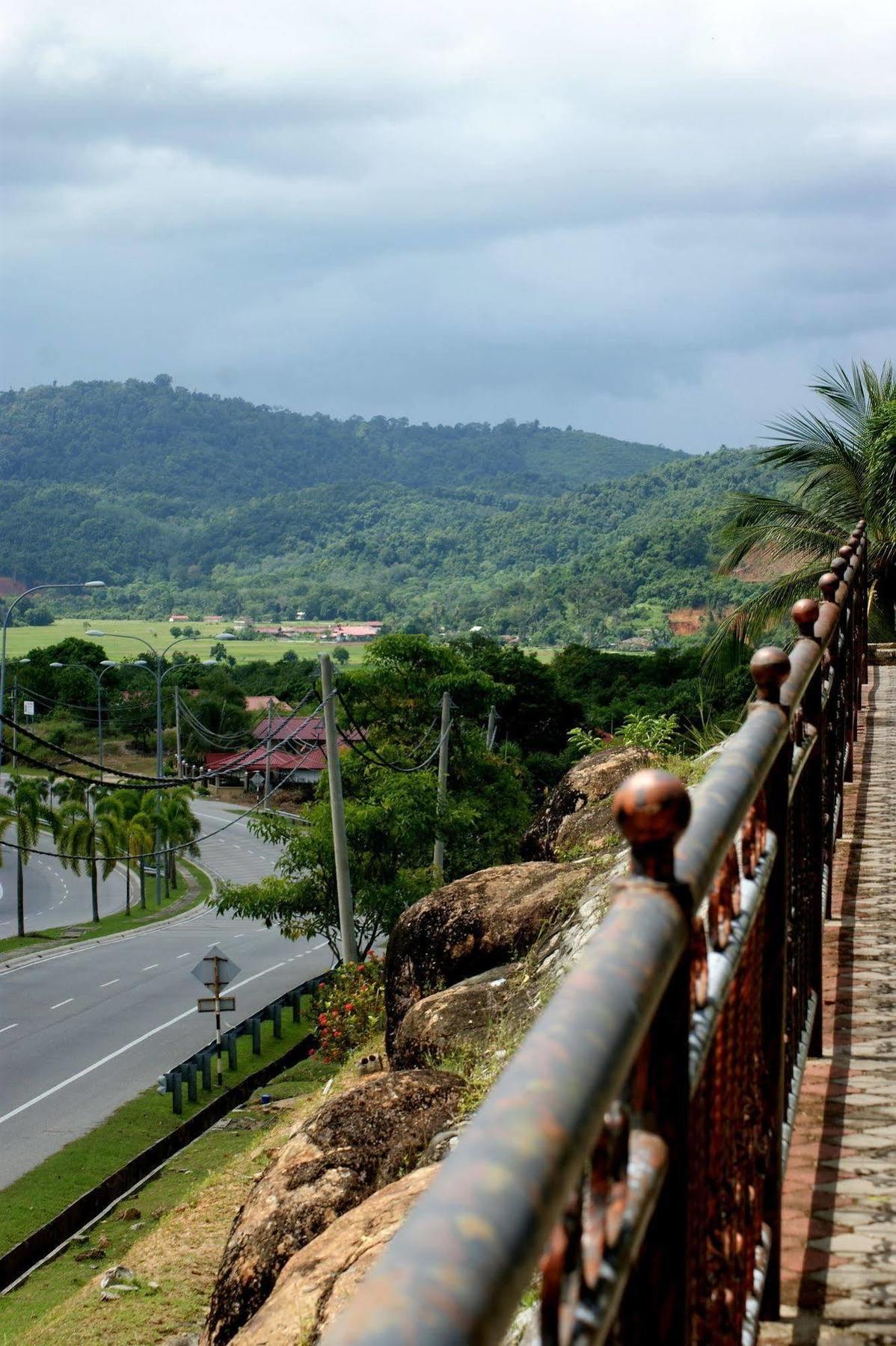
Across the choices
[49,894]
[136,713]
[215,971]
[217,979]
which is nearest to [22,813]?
[49,894]

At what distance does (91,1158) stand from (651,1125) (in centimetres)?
2286

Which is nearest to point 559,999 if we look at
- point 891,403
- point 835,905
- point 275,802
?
point 835,905

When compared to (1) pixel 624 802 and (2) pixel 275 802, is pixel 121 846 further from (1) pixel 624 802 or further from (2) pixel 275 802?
(1) pixel 624 802

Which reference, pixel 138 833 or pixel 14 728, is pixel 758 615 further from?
pixel 138 833

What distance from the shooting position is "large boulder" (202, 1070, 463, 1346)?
6945 mm

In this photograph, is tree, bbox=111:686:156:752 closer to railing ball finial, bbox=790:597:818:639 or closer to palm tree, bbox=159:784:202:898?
palm tree, bbox=159:784:202:898

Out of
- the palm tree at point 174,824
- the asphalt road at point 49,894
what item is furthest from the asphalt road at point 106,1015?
the asphalt road at point 49,894

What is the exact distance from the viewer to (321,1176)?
7.19m

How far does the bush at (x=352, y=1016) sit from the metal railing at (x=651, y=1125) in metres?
16.5

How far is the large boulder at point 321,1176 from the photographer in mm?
6945

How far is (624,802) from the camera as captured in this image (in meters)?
1.61

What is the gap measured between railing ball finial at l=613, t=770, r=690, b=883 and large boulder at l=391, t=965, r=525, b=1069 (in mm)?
7360

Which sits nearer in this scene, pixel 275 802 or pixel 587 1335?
pixel 587 1335

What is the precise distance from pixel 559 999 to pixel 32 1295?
16571mm
